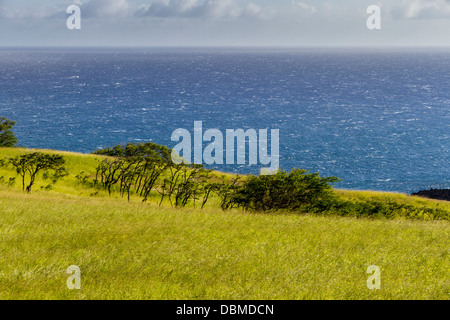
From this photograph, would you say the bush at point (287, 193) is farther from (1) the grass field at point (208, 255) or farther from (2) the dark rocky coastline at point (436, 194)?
(2) the dark rocky coastline at point (436, 194)

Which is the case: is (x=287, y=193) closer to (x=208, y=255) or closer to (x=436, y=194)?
(x=208, y=255)

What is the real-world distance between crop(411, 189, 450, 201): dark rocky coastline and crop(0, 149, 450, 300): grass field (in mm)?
73998

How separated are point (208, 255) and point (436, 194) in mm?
85721

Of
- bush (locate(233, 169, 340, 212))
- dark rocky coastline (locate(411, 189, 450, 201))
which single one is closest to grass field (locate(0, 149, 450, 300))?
bush (locate(233, 169, 340, 212))

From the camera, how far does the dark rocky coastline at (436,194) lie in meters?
82.6

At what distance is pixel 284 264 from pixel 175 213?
7767 mm

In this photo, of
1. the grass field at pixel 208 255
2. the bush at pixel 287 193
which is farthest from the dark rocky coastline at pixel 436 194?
the grass field at pixel 208 255

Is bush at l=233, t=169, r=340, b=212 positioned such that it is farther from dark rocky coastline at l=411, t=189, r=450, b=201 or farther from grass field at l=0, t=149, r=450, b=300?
dark rocky coastline at l=411, t=189, r=450, b=201

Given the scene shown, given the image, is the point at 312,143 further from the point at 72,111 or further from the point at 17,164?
the point at 72,111

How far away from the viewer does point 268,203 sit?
41.2 m

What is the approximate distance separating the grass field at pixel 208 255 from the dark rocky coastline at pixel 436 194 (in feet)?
243

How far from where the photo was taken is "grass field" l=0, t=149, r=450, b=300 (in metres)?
8.66

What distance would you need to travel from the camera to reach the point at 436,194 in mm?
83938

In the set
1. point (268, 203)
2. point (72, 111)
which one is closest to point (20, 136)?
point (72, 111)
